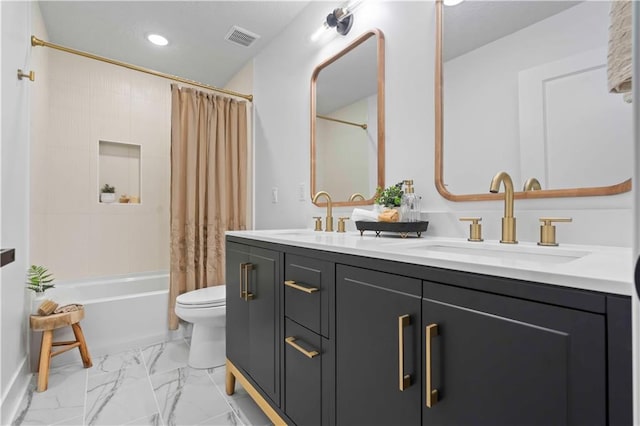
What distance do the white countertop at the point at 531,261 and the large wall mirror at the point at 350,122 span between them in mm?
618

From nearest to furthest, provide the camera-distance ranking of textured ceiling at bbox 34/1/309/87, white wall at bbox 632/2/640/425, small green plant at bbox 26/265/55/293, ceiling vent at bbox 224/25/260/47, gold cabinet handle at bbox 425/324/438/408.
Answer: white wall at bbox 632/2/640/425 < gold cabinet handle at bbox 425/324/438/408 < small green plant at bbox 26/265/55/293 < textured ceiling at bbox 34/1/309/87 < ceiling vent at bbox 224/25/260/47

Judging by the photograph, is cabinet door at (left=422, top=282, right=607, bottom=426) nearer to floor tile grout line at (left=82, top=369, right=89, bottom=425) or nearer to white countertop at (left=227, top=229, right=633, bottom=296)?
white countertop at (left=227, top=229, right=633, bottom=296)

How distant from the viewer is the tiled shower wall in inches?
101

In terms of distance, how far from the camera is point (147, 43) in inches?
97.9

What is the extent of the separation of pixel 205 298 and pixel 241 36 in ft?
A: 6.48

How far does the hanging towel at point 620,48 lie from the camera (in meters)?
0.67

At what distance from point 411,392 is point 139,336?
2.23 m

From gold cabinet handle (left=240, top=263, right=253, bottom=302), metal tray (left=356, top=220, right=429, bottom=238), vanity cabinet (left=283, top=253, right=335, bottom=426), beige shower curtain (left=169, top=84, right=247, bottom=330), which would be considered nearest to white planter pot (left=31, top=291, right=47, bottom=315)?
beige shower curtain (left=169, top=84, right=247, bottom=330)

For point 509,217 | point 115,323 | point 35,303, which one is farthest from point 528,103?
point 35,303

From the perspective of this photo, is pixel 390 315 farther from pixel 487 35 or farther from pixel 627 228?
pixel 487 35

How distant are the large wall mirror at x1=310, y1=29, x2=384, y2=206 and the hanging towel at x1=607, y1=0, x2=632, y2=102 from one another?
0.90 metres

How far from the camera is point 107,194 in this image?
2.87 metres

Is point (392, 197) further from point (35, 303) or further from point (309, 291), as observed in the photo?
point (35, 303)

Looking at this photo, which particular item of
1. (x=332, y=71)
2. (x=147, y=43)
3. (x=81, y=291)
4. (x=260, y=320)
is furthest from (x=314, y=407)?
(x=147, y=43)
